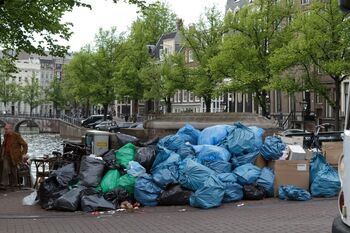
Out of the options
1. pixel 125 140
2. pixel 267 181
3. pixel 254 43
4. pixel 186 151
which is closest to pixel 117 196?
pixel 186 151

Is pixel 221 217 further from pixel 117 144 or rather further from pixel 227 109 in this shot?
pixel 227 109

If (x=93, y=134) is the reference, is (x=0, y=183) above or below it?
below

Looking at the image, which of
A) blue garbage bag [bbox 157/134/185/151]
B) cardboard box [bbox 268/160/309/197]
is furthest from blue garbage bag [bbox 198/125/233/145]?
cardboard box [bbox 268/160/309/197]

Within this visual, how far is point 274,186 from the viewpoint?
445 inches

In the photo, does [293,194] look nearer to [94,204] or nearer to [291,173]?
[291,173]

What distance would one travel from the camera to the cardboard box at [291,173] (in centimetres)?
1130

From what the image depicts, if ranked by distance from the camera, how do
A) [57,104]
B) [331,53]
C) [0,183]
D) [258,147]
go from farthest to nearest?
1. [57,104]
2. [331,53]
3. [0,183]
4. [258,147]

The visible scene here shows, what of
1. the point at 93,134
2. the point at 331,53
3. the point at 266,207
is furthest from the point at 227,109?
the point at 266,207

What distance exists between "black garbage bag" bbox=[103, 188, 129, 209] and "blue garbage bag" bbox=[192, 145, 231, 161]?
179 centimetres

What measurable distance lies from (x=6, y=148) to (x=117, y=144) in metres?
2.74

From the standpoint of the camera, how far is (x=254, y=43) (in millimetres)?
39969

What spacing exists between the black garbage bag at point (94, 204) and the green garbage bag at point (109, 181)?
0.50 meters

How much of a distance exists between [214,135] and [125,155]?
205 centimetres

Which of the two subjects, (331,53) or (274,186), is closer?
(274,186)
